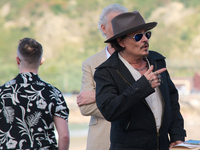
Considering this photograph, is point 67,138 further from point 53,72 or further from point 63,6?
point 63,6

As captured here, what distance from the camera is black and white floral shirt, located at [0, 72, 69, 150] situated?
5.86ft

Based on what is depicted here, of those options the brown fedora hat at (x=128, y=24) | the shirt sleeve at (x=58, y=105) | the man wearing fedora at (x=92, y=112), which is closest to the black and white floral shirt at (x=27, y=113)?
the shirt sleeve at (x=58, y=105)

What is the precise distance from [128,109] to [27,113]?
59 cm

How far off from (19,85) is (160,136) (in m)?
0.77

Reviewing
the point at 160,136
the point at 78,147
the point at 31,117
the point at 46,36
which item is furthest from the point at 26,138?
the point at 46,36

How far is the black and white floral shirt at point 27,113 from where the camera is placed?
179 centimetres

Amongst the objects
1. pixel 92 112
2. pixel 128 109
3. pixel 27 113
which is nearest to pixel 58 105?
pixel 27 113

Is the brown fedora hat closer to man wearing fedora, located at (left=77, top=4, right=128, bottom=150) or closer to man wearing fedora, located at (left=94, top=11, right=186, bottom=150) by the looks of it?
man wearing fedora, located at (left=94, top=11, right=186, bottom=150)

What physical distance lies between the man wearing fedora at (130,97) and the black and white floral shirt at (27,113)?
0.35 m

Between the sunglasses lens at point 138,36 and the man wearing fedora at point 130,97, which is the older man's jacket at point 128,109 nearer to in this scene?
the man wearing fedora at point 130,97

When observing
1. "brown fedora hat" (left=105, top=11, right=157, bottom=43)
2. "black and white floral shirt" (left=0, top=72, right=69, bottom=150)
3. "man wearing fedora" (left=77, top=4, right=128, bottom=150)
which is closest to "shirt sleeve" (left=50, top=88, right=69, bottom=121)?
"black and white floral shirt" (left=0, top=72, right=69, bottom=150)

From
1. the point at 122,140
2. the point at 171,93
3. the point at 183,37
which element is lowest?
the point at 122,140

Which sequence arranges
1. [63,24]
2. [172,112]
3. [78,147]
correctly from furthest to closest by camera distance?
[63,24]
[78,147]
[172,112]

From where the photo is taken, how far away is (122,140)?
1.59m
